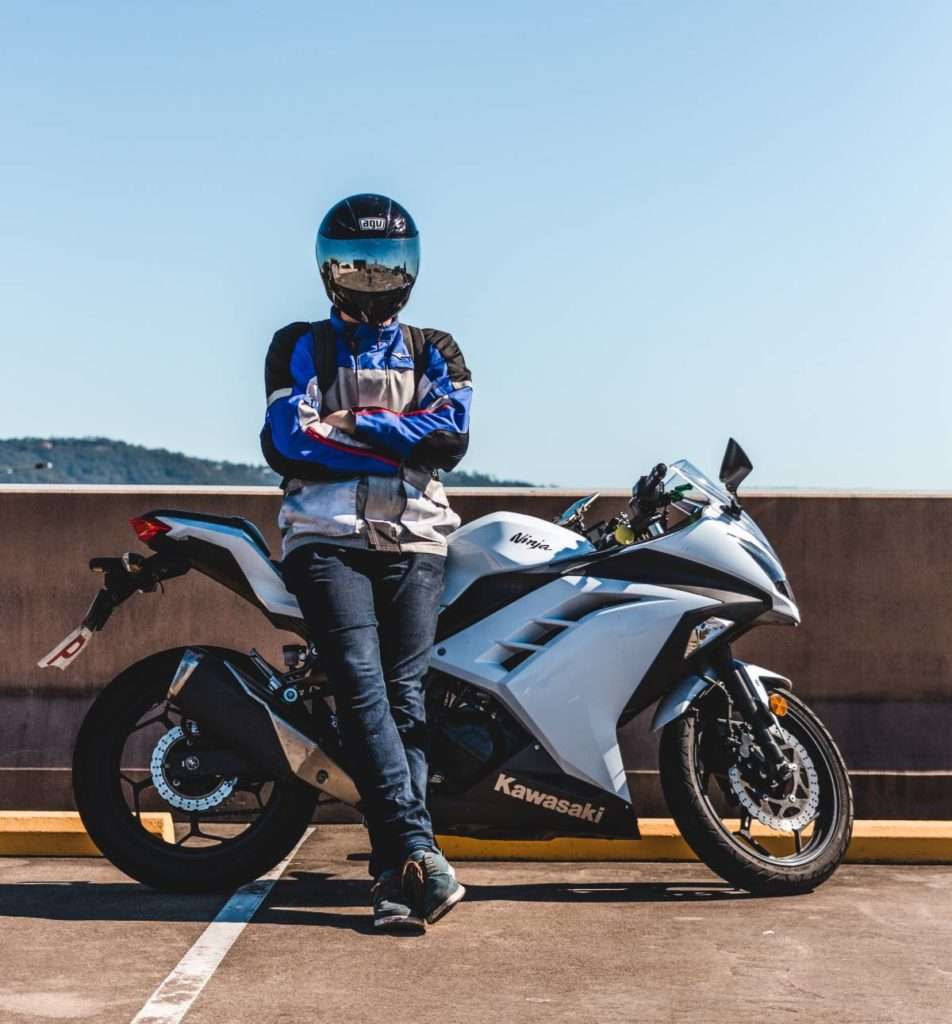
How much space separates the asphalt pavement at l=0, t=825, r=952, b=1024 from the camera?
407cm

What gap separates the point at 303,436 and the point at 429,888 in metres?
1.40

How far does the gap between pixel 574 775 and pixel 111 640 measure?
224cm

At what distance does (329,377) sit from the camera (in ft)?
17.5

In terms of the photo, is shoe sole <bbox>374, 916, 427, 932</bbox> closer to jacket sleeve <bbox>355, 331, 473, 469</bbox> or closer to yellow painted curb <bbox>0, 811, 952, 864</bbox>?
yellow painted curb <bbox>0, 811, 952, 864</bbox>

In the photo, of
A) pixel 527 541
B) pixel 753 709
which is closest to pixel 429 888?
pixel 527 541

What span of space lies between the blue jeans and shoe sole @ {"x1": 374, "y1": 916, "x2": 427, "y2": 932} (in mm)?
172

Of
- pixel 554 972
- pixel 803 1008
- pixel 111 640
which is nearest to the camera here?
→ pixel 803 1008

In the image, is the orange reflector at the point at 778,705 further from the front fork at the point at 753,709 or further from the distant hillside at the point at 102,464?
the distant hillside at the point at 102,464

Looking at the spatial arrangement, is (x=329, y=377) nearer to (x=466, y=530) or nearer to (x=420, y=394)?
(x=420, y=394)

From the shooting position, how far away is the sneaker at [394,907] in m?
4.77

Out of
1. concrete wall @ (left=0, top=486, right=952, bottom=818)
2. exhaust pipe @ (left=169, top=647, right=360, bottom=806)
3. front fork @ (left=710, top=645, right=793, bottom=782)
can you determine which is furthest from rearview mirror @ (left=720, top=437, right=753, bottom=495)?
exhaust pipe @ (left=169, top=647, right=360, bottom=806)

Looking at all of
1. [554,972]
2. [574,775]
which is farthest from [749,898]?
[554,972]

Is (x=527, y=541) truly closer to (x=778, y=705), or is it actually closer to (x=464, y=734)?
(x=464, y=734)

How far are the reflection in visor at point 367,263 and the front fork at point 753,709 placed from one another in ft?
5.09
